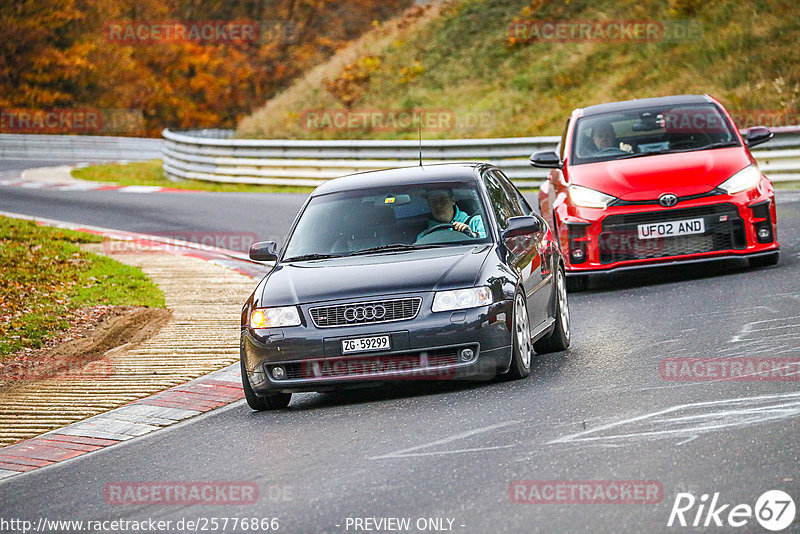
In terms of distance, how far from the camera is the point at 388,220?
9344 mm

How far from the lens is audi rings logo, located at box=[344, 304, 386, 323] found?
820 cm

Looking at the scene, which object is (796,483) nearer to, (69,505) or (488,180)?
(69,505)

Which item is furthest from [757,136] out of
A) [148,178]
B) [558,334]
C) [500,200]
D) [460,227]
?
[148,178]

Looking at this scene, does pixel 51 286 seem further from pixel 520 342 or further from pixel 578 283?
pixel 520 342

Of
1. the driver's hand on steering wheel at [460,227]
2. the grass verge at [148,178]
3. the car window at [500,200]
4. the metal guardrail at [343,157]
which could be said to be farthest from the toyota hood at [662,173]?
the grass verge at [148,178]

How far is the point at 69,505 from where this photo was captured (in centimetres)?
666

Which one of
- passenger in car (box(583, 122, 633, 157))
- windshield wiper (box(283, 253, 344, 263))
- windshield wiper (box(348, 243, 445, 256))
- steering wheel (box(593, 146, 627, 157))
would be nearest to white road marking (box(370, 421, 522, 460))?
windshield wiper (box(348, 243, 445, 256))

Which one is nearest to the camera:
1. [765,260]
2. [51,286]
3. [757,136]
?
[765,260]

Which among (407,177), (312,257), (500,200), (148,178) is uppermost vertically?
(407,177)

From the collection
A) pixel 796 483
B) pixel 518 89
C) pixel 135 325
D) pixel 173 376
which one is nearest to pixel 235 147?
pixel 518 89

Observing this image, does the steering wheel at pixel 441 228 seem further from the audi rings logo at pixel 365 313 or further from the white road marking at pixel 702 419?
the white road marking at pixel 702 419

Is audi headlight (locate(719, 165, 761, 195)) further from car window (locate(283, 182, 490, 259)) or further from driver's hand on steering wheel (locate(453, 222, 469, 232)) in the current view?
driver's hand on steering wheel (locate(453, 222, 469, 232))

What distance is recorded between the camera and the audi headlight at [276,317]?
8.33 m

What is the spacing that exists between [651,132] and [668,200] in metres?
1.52
